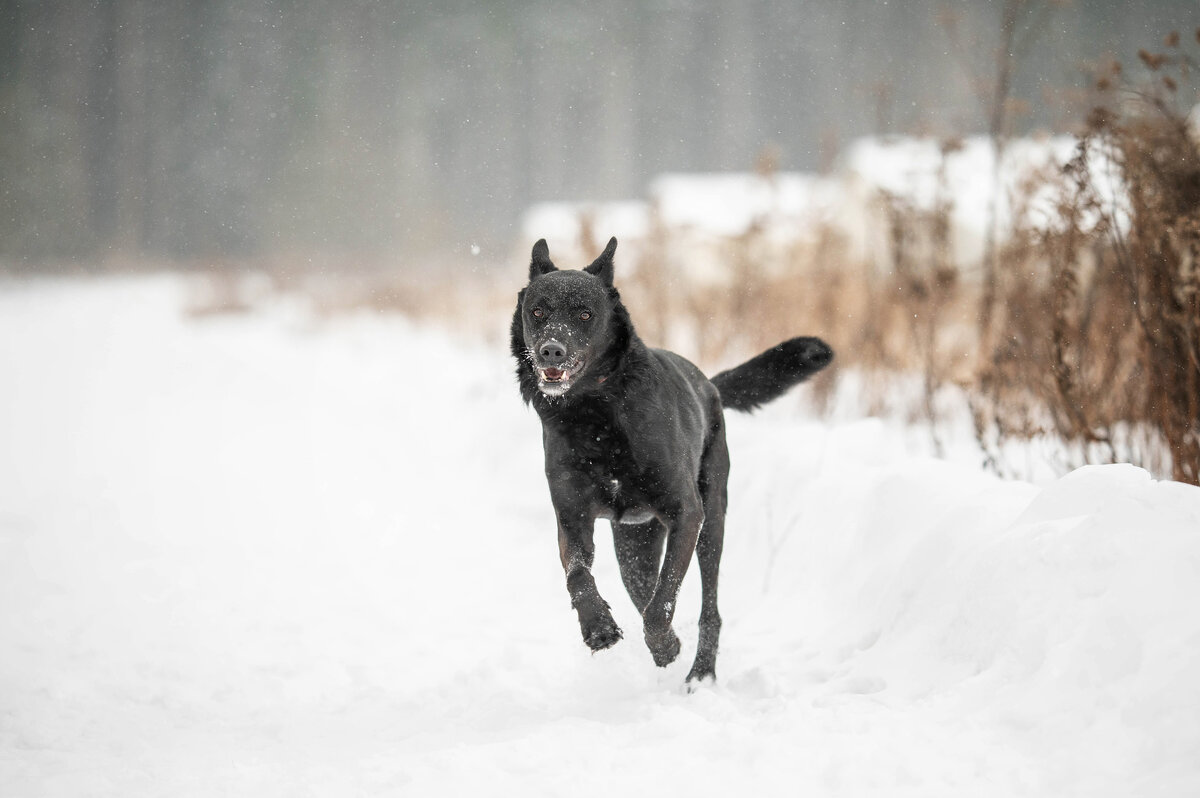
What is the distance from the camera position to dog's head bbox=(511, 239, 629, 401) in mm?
3180

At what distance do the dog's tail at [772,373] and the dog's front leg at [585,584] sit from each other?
123 cm

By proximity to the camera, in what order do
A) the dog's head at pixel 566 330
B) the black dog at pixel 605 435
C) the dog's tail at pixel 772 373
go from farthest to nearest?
the dog's tail at pixel 772 373, the black dog at pixel 605 435, the dog's head at pixel 566 330

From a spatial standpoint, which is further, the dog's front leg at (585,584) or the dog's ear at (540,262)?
the dog's ear at (540,262)

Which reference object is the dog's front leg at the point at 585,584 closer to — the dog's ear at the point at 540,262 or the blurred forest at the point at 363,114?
the dog's ear at the point at 540,262

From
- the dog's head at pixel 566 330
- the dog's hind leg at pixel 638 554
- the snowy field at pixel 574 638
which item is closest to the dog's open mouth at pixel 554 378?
the dog's head at pixel 566 330

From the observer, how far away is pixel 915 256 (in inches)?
263

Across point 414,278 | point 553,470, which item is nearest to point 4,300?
point 414,278

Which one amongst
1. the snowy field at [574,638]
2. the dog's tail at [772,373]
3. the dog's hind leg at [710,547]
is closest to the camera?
the snowy field at [574,638]

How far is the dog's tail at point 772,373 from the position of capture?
4.18 m

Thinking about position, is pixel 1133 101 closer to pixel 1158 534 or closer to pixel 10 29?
pixel 1158 534

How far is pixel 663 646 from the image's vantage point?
11.3 feet

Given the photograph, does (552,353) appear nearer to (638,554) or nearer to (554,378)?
(554,378)

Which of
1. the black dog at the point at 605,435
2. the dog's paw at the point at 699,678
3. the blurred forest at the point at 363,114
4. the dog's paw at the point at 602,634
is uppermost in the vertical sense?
the blurred forest at the point at 363,114

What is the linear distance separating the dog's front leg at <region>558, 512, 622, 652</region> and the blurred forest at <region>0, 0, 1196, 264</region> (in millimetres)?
24205
